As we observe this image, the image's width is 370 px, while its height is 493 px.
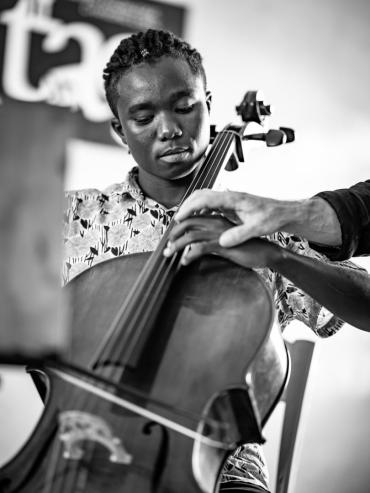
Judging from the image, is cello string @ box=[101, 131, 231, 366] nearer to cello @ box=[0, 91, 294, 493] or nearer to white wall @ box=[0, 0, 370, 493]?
cello @ box=[0, 91, 294, 493]

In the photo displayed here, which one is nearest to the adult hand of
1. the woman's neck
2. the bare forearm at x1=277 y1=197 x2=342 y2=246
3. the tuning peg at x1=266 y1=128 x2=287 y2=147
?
the bare forearm at x1=277 y1=197 x2=342 y2=246

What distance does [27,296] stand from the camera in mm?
488

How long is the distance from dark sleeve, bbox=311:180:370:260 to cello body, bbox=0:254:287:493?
0.59ft

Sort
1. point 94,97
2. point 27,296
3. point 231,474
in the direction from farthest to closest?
point 94,97
point 231,474
point 27,296

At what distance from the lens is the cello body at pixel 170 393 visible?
740mm

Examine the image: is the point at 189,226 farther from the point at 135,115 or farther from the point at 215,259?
the point at 135,115

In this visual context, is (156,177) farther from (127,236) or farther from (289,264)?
(289,264)

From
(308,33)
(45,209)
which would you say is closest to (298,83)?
(308,33)

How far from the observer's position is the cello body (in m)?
0.74

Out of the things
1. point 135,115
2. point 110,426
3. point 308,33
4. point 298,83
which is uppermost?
point 308,33

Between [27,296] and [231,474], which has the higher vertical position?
[27,296]

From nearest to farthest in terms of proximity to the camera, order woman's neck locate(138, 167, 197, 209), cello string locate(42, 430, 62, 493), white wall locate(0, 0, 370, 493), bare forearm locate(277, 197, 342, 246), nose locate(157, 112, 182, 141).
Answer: cello string locate(42, 430, 62, 493), bare forearm locate(277, 197, 342, 246), nose locate(157, 112, 182, 141), woman's neck locate(138, 167, 197, 209), white wall locate(0, 0, 370, 493)

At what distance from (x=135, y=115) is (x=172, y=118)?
76 millimetres

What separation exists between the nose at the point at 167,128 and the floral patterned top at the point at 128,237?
20 cm
